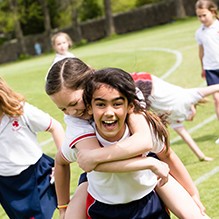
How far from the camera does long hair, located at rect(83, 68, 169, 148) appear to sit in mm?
3154

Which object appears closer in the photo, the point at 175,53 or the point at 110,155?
the point at 110,155

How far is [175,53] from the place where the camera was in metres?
19.2

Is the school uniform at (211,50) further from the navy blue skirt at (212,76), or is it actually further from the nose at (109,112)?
the nose at (109,112)

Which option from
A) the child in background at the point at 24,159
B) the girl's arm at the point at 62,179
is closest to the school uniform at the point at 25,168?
the child in background at the point at 24,159

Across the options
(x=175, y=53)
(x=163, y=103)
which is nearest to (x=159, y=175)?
(x=163, y=103)

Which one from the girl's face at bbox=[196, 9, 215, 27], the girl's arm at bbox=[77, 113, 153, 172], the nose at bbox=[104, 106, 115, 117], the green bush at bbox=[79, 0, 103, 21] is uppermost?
the nose at bbox=[104, 106, 115, 117]

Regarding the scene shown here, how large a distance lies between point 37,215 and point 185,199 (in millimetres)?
1772

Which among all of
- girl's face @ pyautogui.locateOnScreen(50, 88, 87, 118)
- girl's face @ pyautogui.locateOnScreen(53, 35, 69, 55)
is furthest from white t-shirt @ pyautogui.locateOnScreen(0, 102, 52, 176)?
girl's face @ pyautogui.locateOnScreen(53, 35, 69, 55)

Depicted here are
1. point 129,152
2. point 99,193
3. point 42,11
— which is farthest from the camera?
point 42,11

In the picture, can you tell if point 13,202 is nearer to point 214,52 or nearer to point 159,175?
point 159,175

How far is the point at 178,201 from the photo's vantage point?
3.45m

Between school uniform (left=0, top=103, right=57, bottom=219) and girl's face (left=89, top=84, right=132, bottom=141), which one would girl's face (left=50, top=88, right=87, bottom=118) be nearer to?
girl's face (left=89, top=84, right=132, bottom=141)

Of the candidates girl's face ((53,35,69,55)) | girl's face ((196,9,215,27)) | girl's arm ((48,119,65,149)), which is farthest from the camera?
girl's face ((53,35,69,55))

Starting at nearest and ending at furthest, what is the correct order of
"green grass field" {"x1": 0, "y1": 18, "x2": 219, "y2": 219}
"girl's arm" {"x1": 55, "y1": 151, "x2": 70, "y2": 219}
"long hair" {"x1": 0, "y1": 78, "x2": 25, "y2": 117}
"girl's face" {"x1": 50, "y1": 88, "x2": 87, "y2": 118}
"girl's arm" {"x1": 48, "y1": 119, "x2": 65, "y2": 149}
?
"girl's face" {"x1": 50, "y1": 88, "x2": 87, "y2": 118} < "girl's arm" {"x1": 55, "y1": 151, "x2": 70, "y2": 219} < "long hair" {"x1": 0, "y1": 78, "x2": 25, "y2": 117} < "girl's arm" {"x1": 48, "y1": 119, "x2": 65, "y2": 149} < "green grass field" {"x1": 0, "y1": 18, "x2": 219, "y2": 219}
